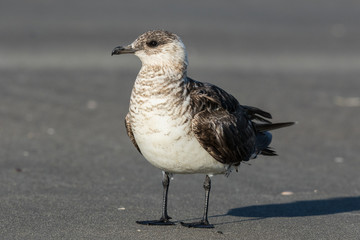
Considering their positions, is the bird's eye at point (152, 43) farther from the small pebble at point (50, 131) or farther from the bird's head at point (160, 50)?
the small pebble at point (50, 131)

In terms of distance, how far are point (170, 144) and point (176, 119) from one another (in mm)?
219

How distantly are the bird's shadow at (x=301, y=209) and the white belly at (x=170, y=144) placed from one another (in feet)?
3.32

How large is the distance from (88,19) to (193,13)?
378 centimetres

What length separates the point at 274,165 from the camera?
934 cm

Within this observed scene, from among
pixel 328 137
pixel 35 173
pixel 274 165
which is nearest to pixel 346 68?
pixel 328 137

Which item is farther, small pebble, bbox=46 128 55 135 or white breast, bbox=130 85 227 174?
small pebble, bbox=46 128 55 135

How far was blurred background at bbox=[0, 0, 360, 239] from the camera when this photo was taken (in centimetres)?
700

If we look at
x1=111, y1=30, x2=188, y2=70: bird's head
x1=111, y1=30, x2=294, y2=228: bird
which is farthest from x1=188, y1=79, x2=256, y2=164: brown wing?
x1=111, y1=30, x2=188, y2=70: bird's head

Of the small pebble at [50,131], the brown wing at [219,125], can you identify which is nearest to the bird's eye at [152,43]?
the brown wing at [219,125]

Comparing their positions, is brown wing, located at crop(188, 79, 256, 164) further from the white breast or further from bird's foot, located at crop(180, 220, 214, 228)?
bird's foot, located at crop(180, 220, 214, 228)

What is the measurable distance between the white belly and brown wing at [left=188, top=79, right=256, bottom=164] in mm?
87

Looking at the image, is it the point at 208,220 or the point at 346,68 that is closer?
the point at 208,220

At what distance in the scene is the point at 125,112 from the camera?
11.9 metres

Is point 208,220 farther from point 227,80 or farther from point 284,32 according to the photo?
point 284,32
